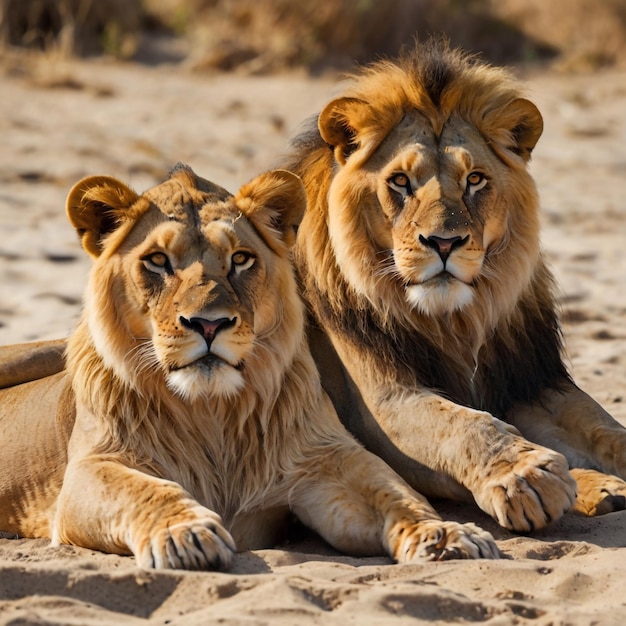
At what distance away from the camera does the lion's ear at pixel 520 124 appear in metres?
4.66

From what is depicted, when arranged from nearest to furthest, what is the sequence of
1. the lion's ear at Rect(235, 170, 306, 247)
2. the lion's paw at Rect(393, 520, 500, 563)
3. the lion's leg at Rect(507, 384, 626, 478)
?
the lion's paw at Rect(393, 520, 500, 563), the lion's ear at Rect(235, 170, 306, 247), the lion's leg at Rect(507, 384, 626, 478)

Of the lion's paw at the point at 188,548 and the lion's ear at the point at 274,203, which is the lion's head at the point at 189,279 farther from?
the lion's paw at the point at 188,548

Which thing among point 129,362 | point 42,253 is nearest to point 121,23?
point 42,253

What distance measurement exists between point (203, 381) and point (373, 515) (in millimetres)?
644

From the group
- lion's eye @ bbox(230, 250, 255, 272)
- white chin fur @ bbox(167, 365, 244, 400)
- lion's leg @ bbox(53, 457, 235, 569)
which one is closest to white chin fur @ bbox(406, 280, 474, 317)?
lion's eye @ bbox(230, 250, 255, 272)

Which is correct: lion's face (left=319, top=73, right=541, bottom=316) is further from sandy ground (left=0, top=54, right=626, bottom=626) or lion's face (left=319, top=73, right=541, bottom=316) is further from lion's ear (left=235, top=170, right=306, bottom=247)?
sandy ground (left=0, top=54, right=626, bottom=626)

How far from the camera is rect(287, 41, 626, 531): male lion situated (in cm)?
434

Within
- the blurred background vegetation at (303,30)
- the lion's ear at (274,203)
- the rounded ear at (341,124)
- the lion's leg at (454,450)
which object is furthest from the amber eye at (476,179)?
the blurred background vegetation at (303,30)

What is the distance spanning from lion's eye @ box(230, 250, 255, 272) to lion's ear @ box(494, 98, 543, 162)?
1.14 meters

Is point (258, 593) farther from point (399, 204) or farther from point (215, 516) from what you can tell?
point (399, 204)

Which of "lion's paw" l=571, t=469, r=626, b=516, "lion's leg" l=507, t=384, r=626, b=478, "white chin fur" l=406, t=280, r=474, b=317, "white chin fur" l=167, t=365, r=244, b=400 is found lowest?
"lion's paw" l=571, t=469, r=626, b=516

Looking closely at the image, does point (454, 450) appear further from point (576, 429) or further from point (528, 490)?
point (576, 429)

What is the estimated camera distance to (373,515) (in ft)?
12.9

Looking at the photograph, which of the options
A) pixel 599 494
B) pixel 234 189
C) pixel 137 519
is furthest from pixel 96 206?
pixel 234 189
